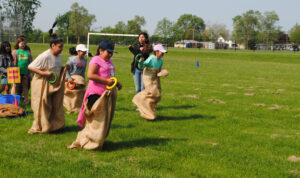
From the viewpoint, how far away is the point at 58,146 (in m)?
6.34

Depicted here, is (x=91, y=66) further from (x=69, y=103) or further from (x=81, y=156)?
(x=69, y=103)

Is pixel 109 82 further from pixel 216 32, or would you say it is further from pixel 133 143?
pixel 216 32

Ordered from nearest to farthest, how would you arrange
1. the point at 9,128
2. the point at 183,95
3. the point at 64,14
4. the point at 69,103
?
the point at 9,128, the point at 69,103, the point at 183,95, the point at 64,14

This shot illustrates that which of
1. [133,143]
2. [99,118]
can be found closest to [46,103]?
[99,118]

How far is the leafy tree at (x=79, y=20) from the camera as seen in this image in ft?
371

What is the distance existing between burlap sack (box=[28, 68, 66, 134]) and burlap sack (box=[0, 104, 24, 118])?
1.52 m

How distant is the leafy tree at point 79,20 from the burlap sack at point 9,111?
104m

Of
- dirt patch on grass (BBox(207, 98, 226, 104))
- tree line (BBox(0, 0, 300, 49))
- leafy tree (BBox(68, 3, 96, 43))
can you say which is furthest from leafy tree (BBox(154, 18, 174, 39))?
dirt patch on grass (BBox(207, 98, 226, 104))

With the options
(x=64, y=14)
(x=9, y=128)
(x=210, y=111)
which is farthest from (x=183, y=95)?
(x=64, y=14)

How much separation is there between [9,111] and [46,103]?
6.64 feet

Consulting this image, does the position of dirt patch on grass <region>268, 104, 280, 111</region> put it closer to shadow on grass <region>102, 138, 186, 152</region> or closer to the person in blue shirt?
the person in blue shirt

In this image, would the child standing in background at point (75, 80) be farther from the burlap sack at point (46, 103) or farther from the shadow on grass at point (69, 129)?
the burlap sack at point (46, 103)

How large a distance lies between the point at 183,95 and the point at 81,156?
8.37 meters

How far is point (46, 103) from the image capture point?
6.97 metres
